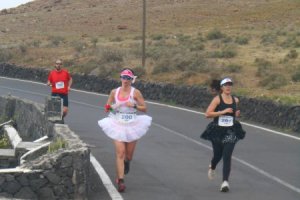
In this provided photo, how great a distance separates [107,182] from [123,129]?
99 cm

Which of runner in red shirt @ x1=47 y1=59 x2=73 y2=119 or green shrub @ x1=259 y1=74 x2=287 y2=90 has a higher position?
runner in red shirt @ x1=47 y1=59 x2=73 y2=119

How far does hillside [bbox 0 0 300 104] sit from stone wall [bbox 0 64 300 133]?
47.0 inches

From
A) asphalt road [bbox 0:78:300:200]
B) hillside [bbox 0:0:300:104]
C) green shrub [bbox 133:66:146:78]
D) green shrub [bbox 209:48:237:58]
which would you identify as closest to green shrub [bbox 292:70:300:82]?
hillside [bbox 0:0:300:104]

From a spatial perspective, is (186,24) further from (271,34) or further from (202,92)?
(202,92)

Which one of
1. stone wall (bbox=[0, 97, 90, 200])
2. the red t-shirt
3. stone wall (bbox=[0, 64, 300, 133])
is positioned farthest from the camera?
stone wall (bbox=[0, 64, 300, 133])

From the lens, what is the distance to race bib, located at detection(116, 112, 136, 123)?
40.6ft

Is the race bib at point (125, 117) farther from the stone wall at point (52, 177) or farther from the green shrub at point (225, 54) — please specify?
the green shrub at point (225, 54)

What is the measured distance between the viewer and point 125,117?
12383 mm

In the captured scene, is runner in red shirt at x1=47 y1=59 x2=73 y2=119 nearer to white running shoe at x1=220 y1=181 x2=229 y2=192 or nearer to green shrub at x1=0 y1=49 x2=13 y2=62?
white running shoe at x1=220 y1=181 x2=229 y2=192

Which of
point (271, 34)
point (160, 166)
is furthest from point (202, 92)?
point (271, 34)

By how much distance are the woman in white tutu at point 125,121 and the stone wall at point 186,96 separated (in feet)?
34.4

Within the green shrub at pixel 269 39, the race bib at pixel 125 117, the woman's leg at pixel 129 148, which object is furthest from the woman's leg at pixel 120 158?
the green shrub at pixel 269 39

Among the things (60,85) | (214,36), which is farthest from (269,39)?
(60,85)

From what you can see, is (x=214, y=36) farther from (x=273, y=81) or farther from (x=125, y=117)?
(x=125, y=117)
